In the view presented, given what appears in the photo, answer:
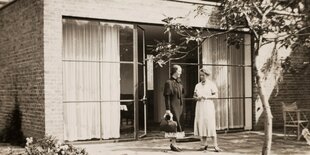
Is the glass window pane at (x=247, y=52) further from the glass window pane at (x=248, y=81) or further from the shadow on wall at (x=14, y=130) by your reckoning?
the shadow on wall at (x=14, y=130)

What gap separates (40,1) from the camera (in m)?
8.84

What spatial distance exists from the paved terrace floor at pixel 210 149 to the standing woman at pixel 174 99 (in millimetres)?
345

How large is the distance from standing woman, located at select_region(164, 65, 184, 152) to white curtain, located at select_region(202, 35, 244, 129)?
2742 millimetres

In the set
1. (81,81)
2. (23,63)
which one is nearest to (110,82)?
(81,81)

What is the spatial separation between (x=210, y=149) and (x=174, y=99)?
1.36 meters

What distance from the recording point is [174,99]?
845cm

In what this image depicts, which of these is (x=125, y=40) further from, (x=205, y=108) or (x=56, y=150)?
(x=56, y=150)

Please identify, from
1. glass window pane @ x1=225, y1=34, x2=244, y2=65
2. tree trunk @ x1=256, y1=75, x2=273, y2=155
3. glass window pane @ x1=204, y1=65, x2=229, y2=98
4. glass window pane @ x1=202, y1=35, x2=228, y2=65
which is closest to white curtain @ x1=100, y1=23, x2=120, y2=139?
glass window pane @ x1=202, y1=35, x2=228, y2=65

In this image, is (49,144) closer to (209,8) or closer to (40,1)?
(40,1)

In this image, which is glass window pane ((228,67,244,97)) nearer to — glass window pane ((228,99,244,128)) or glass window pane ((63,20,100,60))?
glass window pane ((228,99,244,128))

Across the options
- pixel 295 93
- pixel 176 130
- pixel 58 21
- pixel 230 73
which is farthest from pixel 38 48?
pixel 295 93

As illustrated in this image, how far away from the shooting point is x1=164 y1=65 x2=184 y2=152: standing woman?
329 inches

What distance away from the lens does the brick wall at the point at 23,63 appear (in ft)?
29.6

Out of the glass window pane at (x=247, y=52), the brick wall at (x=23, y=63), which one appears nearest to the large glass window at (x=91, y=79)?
the brick wall at (x=23, y=63)
